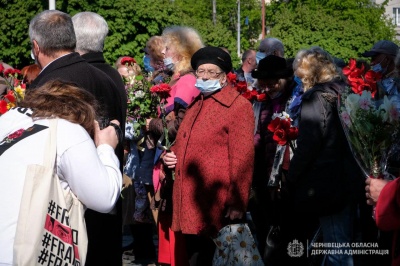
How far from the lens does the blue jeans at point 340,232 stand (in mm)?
6668

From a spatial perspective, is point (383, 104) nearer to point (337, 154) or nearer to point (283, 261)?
point (337, 154)

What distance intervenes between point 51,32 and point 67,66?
221mm

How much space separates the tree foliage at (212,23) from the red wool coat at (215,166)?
50.5ft

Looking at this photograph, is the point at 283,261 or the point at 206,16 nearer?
the point at 283,261

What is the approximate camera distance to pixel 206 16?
60.7 metres

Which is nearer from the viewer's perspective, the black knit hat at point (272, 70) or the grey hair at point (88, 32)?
the grey hair at point (88, 32)

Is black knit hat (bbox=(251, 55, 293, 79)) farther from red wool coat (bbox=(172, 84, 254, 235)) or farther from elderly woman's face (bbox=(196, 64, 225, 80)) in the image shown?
red wool coat (bbox=(172, 84, 254, 235))

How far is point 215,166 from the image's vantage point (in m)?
6.05

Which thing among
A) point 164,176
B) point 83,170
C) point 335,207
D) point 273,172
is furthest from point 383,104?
point 273,172

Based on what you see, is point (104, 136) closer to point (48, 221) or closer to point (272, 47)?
point (48, 221)

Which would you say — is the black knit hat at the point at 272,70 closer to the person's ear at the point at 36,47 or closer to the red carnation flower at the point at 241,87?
the red carnation flower at the point at 241,87

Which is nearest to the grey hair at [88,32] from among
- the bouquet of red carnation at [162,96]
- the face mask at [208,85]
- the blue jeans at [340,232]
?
the face mask at [208,85]

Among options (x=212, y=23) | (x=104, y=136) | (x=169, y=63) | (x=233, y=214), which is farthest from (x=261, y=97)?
(x=212, y=23)

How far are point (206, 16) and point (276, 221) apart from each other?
53527mm
